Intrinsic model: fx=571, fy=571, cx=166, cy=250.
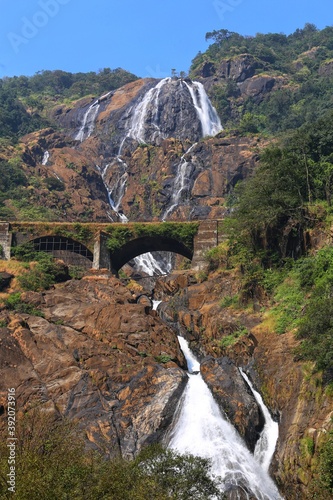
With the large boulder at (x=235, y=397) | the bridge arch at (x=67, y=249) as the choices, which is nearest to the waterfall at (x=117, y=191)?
the bridge arch at (x=67, y=249)

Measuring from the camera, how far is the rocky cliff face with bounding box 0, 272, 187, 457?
29156 mm

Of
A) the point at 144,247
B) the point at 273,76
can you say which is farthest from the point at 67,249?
the point at 273,76

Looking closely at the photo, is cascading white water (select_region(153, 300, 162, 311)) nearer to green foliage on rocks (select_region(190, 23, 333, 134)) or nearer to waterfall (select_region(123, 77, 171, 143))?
green foliage on rocks (select_region(190, 23, 333, 134))

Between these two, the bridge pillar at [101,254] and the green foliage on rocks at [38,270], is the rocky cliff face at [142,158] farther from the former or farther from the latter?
the green foliage on rocks at [38,270]

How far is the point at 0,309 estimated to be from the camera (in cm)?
3997

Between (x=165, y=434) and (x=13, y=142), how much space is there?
78461mm

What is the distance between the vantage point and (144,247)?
56.4m

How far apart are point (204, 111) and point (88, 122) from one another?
24.8 meters

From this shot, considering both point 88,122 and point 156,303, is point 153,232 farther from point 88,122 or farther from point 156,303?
Answer: point 88,122

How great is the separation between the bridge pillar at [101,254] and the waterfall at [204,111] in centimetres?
6063

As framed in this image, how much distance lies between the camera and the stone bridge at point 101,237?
52406 mm

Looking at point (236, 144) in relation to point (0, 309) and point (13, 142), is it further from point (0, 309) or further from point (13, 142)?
point (0, 309)

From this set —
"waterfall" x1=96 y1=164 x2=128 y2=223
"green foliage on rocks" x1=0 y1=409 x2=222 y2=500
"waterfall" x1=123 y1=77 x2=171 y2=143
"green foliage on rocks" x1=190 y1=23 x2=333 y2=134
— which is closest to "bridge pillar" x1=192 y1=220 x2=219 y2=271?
"green foliage on rocks" x1=0 y1=409 x2=222 y2=500

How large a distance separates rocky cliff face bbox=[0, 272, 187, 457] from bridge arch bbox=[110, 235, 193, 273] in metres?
12.7
